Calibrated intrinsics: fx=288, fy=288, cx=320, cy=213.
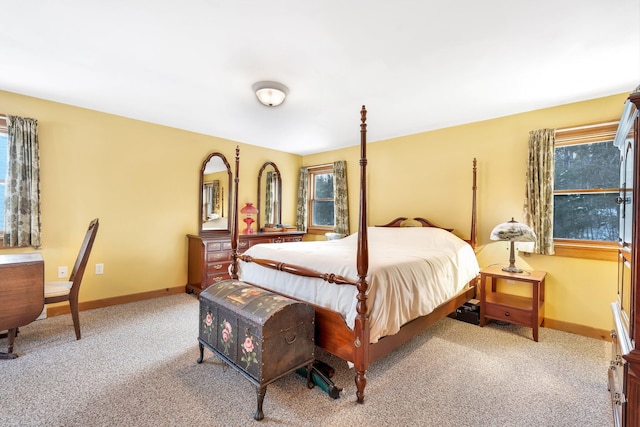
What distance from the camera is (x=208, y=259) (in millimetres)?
3994

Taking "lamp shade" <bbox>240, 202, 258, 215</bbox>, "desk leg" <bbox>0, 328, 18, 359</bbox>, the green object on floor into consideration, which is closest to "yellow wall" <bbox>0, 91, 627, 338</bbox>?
"lamp shade" <bbox>240, 202, 258, 215</bbox>

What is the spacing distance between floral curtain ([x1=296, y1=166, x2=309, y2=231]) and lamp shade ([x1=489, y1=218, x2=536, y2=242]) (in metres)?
3.38

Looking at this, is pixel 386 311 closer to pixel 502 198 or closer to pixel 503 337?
pixel 503 337

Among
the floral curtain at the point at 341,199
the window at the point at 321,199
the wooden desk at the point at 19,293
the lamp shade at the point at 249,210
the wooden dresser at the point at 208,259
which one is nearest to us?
the wooden desk at the point at 19,293

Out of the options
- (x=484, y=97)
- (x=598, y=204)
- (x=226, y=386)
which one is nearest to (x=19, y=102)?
(x=226, y=386)

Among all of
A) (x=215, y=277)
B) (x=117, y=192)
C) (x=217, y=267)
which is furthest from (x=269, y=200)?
(x=117, y=192)

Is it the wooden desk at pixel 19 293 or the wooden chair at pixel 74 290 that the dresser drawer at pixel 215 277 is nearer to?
the wooden chair at pixel 74 290

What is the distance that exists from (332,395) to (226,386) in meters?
0.75

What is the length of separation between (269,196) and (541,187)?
4.04 m

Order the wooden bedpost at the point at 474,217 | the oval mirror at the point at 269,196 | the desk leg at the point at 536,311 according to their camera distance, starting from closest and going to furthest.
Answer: the desk leg at the point at 536,311
the wooden bedpost at the point at 474,217
the oval mirror at the point at 269,196

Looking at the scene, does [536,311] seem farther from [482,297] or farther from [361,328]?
[361,328]

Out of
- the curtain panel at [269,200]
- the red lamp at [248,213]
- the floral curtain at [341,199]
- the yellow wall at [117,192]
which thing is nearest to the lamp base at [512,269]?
the floral curtain at [341,199]

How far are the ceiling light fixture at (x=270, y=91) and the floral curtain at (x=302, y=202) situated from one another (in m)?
2.91

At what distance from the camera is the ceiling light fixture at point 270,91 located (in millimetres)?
2658
